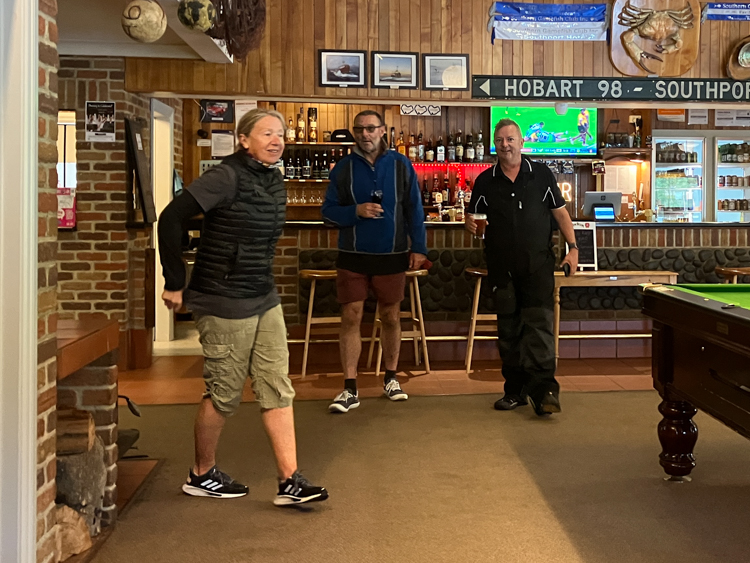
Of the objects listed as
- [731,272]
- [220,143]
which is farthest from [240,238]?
[731,272]

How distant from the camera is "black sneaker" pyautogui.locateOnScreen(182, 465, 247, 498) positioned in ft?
10.7

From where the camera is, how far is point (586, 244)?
645 cm

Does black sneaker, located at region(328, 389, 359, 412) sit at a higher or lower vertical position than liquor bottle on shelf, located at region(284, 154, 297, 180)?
lower

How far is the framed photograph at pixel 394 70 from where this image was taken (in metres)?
6.14

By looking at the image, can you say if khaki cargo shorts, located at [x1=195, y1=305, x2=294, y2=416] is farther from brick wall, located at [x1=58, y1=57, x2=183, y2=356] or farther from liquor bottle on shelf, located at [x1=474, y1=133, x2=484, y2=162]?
liquor bottle on shelf, located at [x1=474, y1=133, x2=484, y2=162]

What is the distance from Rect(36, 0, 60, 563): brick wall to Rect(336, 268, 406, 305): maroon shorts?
2.51m

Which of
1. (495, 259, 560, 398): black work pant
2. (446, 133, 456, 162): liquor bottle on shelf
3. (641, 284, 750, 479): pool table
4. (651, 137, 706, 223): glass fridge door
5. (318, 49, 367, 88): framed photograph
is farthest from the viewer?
(651, 137, 706, 223): glass fridge door

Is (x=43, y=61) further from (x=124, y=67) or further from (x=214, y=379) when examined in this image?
(x=124, y=67)

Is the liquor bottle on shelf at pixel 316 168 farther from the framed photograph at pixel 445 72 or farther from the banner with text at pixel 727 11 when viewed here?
the banner with text at pixel 727 11

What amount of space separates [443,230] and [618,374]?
172 cm

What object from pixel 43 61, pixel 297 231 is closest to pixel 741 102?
pixel 297 231

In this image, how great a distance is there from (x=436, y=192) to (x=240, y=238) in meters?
7.12

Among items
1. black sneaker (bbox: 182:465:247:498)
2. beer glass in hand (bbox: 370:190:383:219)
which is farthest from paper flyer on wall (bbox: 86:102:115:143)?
black sneaker (bbox: 182:465:247:498)

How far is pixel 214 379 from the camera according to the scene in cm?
311
